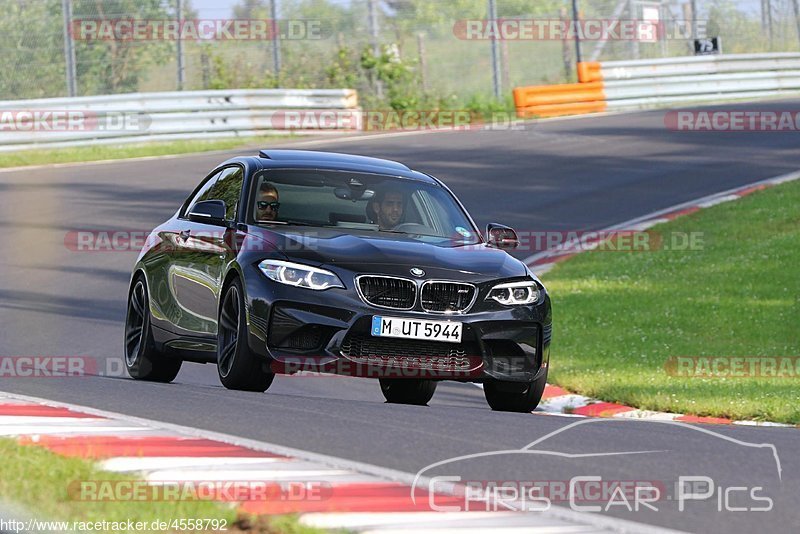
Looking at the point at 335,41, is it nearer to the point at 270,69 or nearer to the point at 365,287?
the point at 270,69

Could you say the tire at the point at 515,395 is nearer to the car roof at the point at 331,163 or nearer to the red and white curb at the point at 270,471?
the car roof at the point at 331,163

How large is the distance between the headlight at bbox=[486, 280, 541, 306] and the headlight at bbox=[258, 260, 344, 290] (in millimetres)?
974

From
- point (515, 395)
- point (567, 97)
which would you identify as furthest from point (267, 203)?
point (567, 97)

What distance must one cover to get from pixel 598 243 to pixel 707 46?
1953cm

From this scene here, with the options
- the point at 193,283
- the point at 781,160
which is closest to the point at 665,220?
the point at 781,160

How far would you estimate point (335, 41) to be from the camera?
108 feet

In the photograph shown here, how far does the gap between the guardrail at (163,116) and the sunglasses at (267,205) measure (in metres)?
17.1

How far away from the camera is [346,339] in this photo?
8375mm

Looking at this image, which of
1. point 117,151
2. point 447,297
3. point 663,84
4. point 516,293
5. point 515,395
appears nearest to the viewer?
point 447,297

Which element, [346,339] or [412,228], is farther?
[412,228]

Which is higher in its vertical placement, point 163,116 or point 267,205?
point 163,116

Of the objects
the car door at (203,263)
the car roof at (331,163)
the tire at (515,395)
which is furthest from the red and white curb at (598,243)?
the car door at (203,263)

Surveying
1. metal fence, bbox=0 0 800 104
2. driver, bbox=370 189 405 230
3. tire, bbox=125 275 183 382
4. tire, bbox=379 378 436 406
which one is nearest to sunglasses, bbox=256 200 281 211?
driver, bbox=370 189 405 230

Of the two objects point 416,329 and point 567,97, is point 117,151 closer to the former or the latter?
point 567,97
